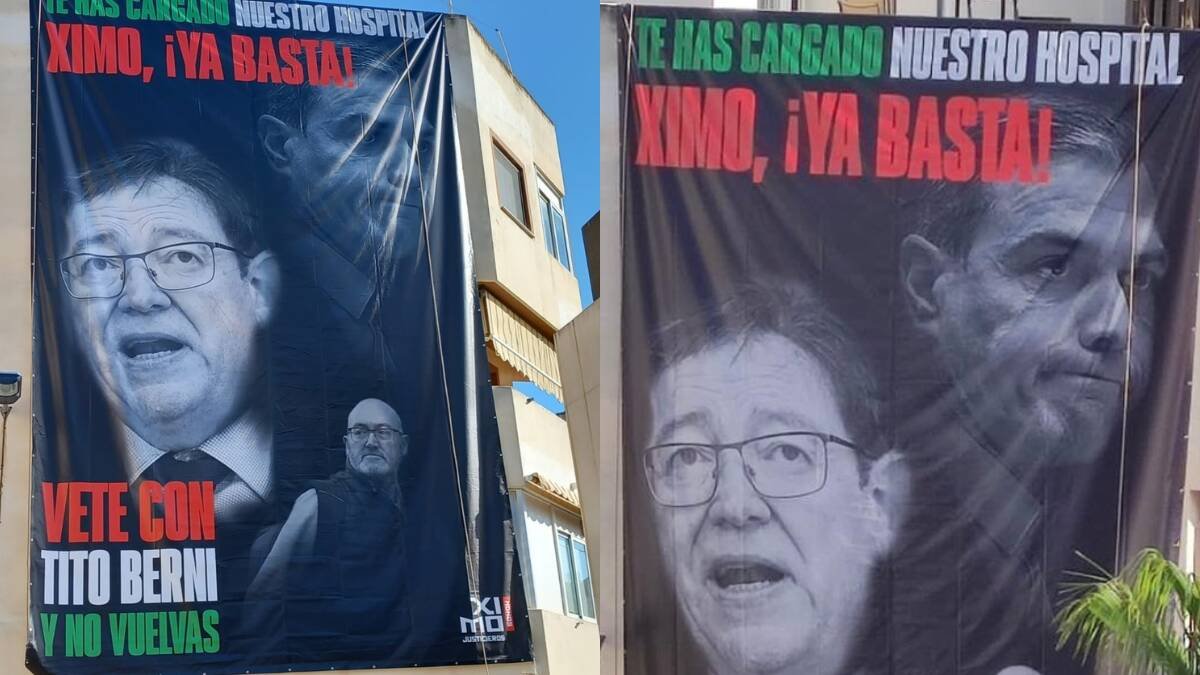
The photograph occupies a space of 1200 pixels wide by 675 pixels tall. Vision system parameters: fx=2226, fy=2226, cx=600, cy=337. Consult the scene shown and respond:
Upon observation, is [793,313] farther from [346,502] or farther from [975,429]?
[346,502]

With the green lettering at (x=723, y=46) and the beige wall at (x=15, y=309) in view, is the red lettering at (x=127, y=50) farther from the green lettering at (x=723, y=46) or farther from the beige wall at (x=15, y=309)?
the green lettering at (x=723, y=46)

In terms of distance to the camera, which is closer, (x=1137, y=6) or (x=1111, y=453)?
(x=1111, y=453)

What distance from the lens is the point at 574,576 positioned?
95.6 feet

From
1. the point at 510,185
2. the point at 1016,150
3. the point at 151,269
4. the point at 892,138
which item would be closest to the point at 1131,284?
the point at 1016,150

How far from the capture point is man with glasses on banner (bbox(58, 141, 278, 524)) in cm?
2417

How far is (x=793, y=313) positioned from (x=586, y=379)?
3672mm

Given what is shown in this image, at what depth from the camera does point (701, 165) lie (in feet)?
74.6

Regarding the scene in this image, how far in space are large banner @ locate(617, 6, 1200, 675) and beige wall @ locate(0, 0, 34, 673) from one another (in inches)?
263

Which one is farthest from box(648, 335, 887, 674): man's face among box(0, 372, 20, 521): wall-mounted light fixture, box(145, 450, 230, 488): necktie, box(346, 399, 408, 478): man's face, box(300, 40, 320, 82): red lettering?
box(0, 372, 20, 521): wall-mounted light fixture

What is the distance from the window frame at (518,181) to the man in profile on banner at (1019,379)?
6983 millimetres

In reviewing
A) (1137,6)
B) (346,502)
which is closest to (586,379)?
(346,502)

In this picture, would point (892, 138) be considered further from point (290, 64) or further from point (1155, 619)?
point (1155, 619)

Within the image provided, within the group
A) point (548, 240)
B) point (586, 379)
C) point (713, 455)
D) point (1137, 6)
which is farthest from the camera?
point (548, 240)

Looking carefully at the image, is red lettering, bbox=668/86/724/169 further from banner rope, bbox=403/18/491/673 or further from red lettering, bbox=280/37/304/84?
red lettering, bbox=280/37/304/84
